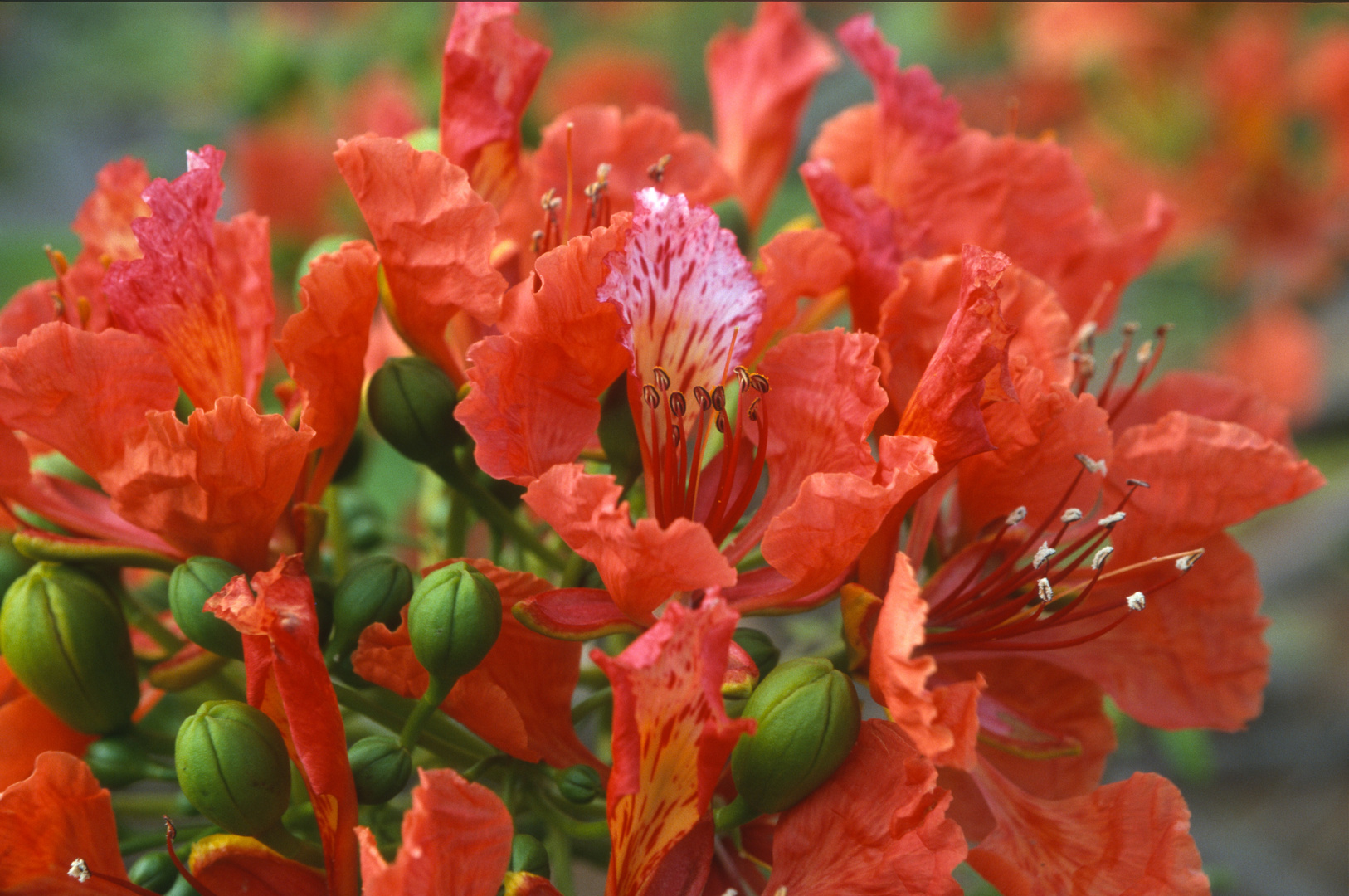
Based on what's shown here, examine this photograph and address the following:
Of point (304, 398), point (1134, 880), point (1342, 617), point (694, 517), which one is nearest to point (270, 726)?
point (304, 398)

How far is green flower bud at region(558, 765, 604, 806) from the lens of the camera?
131 cm

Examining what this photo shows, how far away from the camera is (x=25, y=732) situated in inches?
53.7

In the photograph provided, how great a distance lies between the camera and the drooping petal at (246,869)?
118 centimetres

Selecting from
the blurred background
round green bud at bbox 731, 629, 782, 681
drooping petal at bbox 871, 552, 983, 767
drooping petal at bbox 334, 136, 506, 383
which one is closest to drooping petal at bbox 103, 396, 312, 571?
drooping petal at bbox 334, 136, 506, 383

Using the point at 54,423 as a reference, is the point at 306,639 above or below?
below

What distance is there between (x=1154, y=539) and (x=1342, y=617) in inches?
201

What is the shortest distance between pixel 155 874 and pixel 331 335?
632 mm

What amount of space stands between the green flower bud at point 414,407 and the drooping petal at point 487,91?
266 mm

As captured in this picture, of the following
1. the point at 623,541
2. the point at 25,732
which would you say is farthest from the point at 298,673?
the point at 25,732

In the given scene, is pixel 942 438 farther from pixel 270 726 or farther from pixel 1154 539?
pixel 270 726

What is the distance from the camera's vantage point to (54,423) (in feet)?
4.19

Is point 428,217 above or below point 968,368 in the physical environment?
above

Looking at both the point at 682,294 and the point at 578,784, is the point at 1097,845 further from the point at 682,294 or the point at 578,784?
the point at 682,294

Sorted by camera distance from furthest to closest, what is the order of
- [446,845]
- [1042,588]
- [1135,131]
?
[1135,131] → [1042,588] → [446,845]
